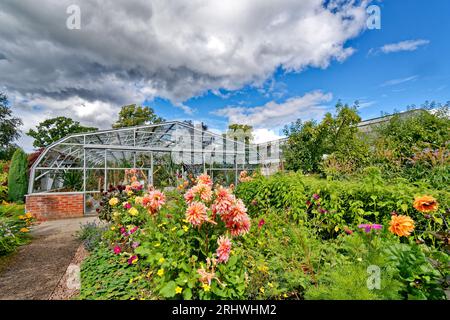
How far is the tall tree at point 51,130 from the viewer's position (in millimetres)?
25812

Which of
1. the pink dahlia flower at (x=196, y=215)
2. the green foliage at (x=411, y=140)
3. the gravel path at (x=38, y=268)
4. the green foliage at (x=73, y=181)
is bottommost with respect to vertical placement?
the gravel path at (x=38, y=268)

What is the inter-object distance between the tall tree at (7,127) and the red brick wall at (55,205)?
51.1 feet

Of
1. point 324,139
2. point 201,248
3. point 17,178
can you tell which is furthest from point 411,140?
point 17,178

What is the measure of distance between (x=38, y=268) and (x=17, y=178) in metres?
7.67

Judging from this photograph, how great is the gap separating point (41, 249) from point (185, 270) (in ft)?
12.3

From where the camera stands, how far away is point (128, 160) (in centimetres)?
877

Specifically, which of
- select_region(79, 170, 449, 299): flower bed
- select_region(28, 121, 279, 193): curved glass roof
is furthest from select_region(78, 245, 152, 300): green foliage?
select_region(28, 121, 279, 193): curved glass roof

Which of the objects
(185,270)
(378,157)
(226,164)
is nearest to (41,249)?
(185,270)

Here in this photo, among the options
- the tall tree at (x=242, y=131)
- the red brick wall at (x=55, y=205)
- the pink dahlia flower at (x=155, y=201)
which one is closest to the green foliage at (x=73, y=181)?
the red brick wall at (x=55, y=205)

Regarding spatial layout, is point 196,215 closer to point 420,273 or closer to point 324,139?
point 420,273

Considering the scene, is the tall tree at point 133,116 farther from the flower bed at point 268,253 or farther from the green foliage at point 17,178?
the flower bed at point 268,253

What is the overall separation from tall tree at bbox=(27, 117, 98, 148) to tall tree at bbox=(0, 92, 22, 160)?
26.7ft

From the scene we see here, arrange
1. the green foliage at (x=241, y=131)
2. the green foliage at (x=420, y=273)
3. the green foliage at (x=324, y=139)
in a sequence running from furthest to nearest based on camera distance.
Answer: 1. the green foliage at (x=241, y=131)
2. the green foliage at (x=324, y=139)
3. the green foliage at (x=420, y=273)
